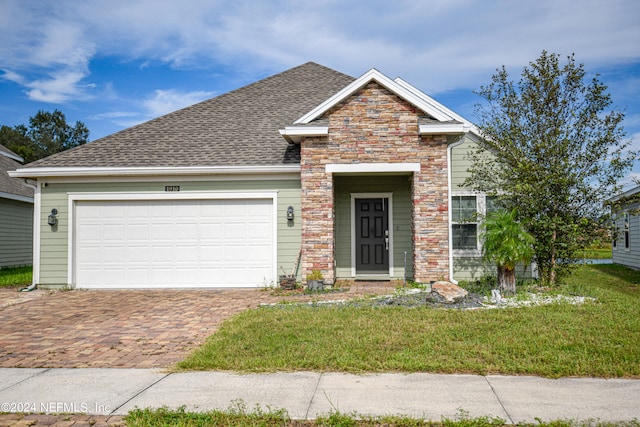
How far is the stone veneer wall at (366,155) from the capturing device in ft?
37.8

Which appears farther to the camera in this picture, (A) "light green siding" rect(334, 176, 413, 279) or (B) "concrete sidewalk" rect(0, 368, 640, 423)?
(A) "light green siding" rect(334, 176, 413, 279)

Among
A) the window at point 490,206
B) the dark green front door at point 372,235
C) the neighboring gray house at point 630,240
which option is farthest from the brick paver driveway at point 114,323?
the neighboring gray house at point 630,240

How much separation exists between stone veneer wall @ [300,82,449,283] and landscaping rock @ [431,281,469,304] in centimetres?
215

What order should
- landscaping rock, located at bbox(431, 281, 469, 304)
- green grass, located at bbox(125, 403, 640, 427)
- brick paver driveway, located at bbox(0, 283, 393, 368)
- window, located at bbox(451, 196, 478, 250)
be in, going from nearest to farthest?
green grass, located at bbox(125, 403, 640, 427) → brick paver driveway, located at bbox(0, 283, 393, 368) → landscaping rock, located at bbox(431, 281, 469, 304) → window, located at bbox(451, 196, 478, 250)

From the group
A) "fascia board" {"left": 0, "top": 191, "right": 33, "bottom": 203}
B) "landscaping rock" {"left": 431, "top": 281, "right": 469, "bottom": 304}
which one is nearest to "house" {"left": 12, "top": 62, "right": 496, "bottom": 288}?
"landscaping rock" {"left": 431, "top": 281, "right": 469, "bottom": 304}

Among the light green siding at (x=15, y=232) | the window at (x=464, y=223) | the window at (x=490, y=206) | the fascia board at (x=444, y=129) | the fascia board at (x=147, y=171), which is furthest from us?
the light green siding at (x=15, y=232)

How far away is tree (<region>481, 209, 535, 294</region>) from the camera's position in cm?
985

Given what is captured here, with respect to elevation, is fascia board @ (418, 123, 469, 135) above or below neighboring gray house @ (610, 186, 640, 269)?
above

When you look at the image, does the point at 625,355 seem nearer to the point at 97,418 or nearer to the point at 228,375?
the point at 228,375

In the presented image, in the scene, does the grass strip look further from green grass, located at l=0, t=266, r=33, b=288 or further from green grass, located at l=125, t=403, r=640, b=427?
green grass, located at l=0, t=266, r=33, b=288

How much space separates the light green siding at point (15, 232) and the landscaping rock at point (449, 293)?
1723cm

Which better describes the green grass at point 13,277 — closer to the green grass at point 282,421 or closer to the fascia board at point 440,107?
the green grass at point 282,421

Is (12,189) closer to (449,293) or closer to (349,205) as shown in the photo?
(349,205)

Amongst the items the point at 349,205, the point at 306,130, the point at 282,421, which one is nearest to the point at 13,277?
the point at 306,130
